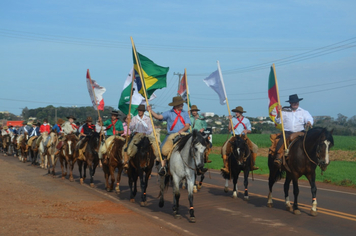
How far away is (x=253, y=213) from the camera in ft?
36.6

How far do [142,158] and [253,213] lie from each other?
3.28 m

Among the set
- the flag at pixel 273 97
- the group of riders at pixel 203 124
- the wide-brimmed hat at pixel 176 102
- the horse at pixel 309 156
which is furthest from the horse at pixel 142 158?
the horse at pixel 309 156

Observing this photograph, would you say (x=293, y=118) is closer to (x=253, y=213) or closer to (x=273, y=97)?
(x=273, y=97)

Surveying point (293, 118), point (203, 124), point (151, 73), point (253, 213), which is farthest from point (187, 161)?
point (203, 124)

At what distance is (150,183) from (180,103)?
22.0ft

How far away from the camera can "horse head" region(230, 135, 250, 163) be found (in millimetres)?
13484

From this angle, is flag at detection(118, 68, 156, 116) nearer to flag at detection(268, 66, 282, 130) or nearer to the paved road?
the paved road

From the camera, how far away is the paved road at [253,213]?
30.6ft

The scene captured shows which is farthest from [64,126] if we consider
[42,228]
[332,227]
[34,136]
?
[332,227]

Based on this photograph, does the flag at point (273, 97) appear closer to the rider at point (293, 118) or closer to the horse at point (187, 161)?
the rider at point (293, 118)

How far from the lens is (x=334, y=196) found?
14.1 metres

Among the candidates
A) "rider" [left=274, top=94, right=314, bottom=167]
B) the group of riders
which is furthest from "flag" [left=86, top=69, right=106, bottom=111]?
"rider" [left=274, top=94, right=314, bottom=167]

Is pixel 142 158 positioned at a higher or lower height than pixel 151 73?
Result: lower

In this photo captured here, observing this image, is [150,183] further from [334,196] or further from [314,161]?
[314,161]
